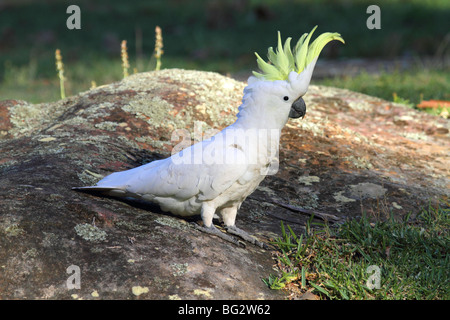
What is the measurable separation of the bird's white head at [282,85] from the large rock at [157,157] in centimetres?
71

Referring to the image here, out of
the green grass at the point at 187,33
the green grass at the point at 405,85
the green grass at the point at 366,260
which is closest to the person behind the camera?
the green grass at the point at 366,260

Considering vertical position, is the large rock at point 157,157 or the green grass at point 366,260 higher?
the large rock at point 157,157

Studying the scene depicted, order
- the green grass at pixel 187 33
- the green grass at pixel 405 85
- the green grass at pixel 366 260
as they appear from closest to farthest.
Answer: the green grass at pixel 366 260, the green grass at pixel 405 85, the green grass at pixel 187 33

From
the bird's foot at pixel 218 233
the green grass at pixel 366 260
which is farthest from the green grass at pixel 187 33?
the bird's foot at pixel 218 233

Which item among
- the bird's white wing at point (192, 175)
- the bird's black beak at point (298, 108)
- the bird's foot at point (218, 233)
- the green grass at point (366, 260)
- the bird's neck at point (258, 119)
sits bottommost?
the green grass at point (366, 260)

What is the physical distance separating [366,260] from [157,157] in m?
1.62

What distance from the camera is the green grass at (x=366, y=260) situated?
2.59 m

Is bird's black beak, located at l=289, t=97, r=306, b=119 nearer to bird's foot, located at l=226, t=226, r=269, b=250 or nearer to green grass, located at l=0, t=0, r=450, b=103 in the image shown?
bird's foot, located at l=226, t=226, r=269, b=250

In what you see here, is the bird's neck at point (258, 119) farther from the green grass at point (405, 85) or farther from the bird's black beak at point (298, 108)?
the green grass at point (405, 85)

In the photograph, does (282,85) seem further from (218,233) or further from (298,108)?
(218,233)

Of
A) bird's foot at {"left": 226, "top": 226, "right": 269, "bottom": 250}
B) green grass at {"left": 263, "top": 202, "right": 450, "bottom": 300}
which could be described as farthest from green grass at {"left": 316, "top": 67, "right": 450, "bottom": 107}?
bird's foot at {"left": 226, "top": 226, "right": 269, "bottom": 250}

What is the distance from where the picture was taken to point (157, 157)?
3.75 metres

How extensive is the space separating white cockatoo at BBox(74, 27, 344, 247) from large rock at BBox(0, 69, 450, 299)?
0.15 metres

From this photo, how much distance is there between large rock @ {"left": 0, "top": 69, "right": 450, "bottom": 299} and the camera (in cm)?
242
